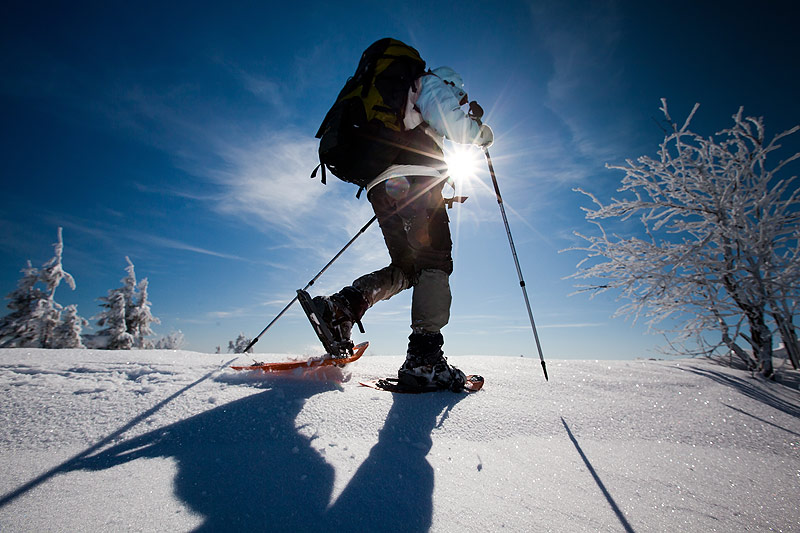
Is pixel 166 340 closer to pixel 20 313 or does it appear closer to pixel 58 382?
pixel 20 313

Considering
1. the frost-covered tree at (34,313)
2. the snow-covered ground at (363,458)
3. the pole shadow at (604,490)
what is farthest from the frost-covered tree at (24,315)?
the pole shadow at (604,490)

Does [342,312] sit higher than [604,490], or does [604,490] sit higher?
[342,312]

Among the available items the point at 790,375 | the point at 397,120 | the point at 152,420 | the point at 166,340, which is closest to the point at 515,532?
the point at 152,420

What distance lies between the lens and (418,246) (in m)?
2.44

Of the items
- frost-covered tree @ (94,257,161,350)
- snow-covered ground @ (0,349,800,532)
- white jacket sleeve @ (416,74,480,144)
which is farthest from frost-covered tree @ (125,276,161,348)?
white jacket sleeve @ (416,74,480,144)

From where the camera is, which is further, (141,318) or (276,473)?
Answer: (141,318)

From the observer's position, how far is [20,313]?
15352 mm

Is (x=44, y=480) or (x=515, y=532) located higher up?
(x=44, y=480)

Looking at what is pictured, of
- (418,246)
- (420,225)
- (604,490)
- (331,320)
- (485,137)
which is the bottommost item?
(604,490)

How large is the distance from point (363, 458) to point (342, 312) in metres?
1.31

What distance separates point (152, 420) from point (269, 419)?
1.49 feet

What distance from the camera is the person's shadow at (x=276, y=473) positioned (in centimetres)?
80

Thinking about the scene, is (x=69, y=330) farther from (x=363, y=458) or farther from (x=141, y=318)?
(x=363, y=458)

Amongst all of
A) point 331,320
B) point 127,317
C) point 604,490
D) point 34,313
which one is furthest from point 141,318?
point 604,490
